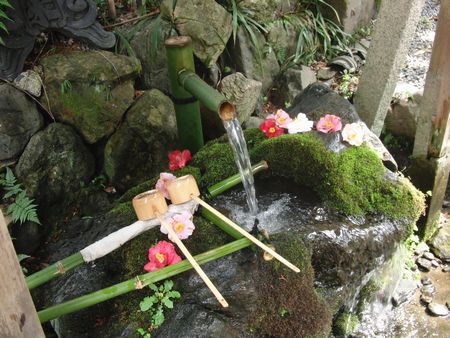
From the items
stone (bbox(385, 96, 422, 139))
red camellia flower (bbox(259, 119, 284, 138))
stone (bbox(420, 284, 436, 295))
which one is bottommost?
stone (bbox(420, 284, 436, 295))

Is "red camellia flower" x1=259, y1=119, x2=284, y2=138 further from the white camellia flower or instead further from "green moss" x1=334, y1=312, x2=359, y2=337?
"green moss" x1=334, y1=312, x2=359, y2=337

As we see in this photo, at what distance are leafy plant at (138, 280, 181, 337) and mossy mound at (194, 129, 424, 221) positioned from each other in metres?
0.96

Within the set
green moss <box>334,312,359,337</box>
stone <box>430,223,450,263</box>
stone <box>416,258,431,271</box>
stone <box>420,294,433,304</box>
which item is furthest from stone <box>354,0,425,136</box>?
green moss <box>334,312,359,337</box>

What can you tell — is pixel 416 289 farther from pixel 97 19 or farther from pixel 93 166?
pixel 97 19

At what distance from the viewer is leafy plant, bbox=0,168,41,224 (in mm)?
3134

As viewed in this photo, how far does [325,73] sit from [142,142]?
255 cm

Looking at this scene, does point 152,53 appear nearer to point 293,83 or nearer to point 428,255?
point 293,83

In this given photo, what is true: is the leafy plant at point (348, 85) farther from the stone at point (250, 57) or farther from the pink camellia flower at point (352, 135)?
the pink camellia flower at point (352, 135)

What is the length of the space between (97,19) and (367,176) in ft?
8.85

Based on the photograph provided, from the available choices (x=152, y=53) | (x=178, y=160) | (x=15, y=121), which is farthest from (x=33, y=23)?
(x=178, y=160)

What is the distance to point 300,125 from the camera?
3.04 meters

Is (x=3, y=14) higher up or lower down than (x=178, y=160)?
higher up

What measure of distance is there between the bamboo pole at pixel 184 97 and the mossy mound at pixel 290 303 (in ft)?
4.70

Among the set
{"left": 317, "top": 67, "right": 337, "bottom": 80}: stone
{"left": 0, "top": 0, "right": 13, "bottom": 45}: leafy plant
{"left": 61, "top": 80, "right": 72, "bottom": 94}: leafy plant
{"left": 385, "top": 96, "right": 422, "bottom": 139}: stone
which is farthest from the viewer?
{"left": 317, "top": 67, "right": 337, "bottom": 80}: stone
